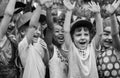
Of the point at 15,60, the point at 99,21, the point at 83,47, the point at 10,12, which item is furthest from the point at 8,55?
the point at 99,21

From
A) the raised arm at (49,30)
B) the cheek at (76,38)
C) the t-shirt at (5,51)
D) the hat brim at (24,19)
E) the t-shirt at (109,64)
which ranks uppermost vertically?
the hat brim at (24,19)

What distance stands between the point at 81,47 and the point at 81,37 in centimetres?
15

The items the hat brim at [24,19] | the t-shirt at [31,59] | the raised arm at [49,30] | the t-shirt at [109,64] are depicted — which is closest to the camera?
the t-shirt at [31,59]

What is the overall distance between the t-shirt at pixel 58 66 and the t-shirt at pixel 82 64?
0.19m

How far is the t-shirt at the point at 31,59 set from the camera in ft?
15.6

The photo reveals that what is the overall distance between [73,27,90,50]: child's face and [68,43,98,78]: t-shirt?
101 mm

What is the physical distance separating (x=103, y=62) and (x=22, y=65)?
121 centimetres

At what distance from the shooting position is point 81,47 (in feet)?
16.4

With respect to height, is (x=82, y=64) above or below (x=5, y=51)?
below

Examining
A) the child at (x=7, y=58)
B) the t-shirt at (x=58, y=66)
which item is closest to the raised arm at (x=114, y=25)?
the t-shirt at (x=58, y=66)

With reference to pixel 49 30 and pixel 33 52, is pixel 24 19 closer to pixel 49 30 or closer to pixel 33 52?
pixel 49 30

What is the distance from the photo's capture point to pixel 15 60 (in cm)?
513

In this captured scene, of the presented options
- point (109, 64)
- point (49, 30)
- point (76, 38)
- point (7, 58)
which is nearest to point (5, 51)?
point (7, 58)

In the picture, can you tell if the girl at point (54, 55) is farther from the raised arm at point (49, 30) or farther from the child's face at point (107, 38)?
the child's face at point (107, 38)
